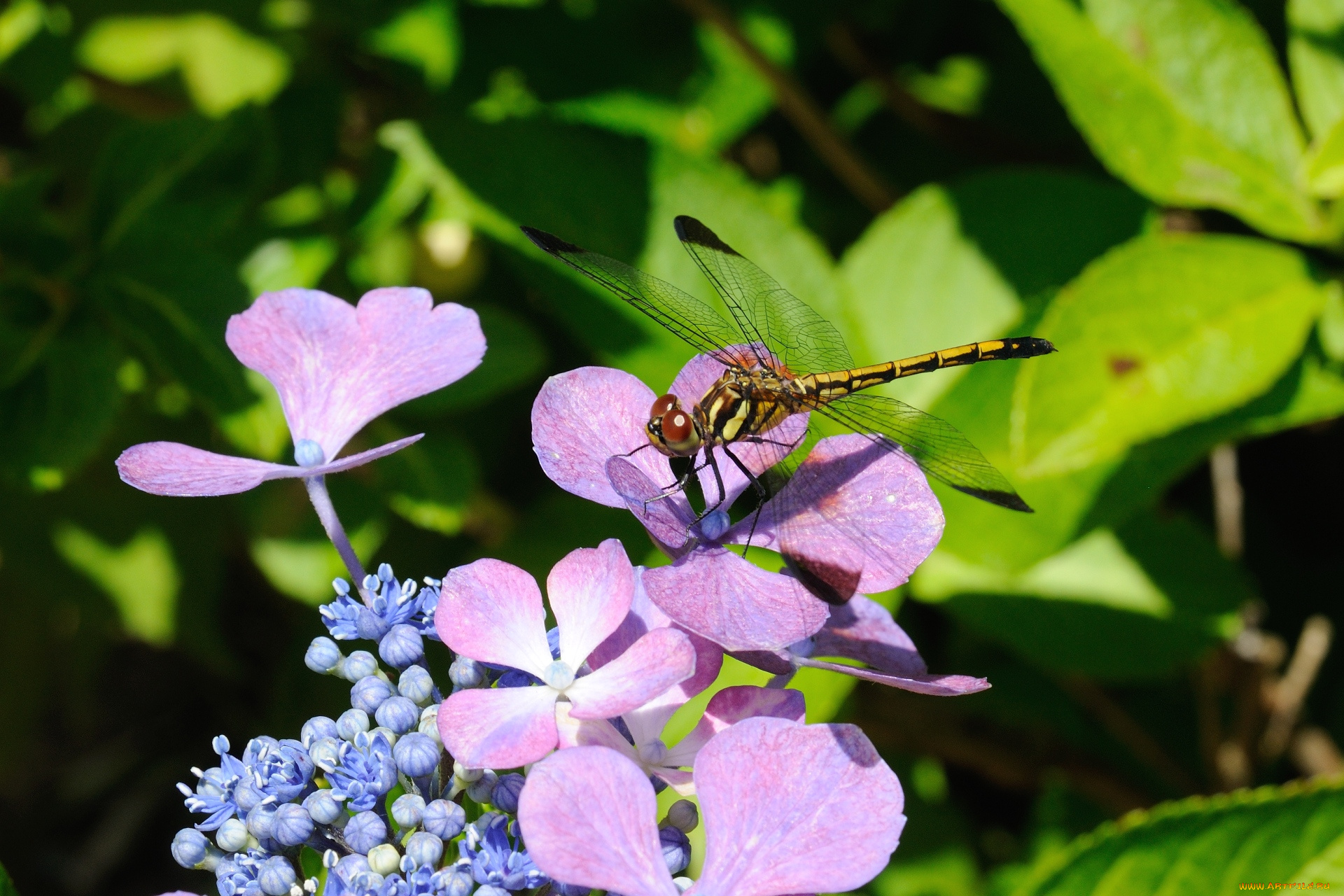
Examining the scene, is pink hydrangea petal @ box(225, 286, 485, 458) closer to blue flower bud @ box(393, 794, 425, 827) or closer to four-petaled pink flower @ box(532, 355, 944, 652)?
four-petaled pink flower @ box(532, 355, 944, 652)

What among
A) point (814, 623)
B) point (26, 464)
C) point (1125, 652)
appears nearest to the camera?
point (814, 623)

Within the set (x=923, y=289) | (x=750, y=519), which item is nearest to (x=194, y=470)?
(x=750, y=519)

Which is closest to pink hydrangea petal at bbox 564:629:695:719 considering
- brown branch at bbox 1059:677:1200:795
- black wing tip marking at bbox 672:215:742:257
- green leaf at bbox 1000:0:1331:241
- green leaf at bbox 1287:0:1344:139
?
black wing tip marking at bbox 672:215:742:257

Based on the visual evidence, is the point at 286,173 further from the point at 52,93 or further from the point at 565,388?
the point at 565,388

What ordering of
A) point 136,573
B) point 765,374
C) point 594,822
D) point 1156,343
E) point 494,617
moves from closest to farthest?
point 594,822 → point 494,617 → point 765,374 → point 1156,343 → point 136,573

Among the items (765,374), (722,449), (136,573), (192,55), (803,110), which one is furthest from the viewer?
(192,55)

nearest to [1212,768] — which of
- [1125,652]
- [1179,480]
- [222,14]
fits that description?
[1125,652]

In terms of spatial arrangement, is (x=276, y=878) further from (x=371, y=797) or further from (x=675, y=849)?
(x=675, y=849)
